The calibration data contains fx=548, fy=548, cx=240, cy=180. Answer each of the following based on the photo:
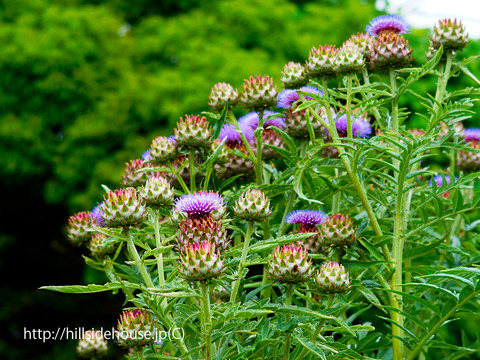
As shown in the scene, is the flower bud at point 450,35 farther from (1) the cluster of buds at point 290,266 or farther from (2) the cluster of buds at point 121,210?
(2) the cluster of buds at point 121,210

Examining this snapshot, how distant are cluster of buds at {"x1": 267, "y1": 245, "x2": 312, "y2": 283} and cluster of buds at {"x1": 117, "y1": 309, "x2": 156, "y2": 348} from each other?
317mm

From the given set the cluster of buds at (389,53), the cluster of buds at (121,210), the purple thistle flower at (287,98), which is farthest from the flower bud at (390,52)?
the cluster of buds at (121,210)

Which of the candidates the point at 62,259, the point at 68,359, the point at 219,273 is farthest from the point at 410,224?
the point at 62,259

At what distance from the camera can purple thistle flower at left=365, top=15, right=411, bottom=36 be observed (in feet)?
5.35

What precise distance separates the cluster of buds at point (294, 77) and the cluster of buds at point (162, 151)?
0.36m

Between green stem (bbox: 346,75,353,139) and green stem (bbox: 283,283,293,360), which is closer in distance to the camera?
green stem (bbox: 283,283,293,360)

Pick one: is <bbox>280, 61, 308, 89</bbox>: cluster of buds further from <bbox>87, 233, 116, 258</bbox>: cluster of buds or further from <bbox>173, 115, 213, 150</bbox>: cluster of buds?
<bbox>87, 233, 116, 258</bbox>: cluster of buds

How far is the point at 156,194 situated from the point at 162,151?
189 mm

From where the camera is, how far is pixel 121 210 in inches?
49.1

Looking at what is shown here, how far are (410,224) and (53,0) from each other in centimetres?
799

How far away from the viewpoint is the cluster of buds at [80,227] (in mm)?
1604

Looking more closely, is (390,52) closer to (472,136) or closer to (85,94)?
(472,136)

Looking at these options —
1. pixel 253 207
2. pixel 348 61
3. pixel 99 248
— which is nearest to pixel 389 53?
pixel 348 61

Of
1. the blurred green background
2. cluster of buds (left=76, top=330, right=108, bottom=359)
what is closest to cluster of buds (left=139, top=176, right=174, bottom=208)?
cluster of buds (left=76, top=330, right=108, bottom=359)
